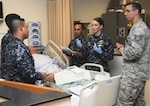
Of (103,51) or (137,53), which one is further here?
(103,51)

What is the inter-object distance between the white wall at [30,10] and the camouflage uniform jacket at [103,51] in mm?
1347

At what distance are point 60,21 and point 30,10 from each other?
22.9 inches

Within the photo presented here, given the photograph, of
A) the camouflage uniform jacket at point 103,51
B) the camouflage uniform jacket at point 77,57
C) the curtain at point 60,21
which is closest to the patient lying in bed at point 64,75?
the camouflage uniform jacket at point 103,51

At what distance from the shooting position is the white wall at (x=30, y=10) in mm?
3628

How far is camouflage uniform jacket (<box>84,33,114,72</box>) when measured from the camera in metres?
2.86

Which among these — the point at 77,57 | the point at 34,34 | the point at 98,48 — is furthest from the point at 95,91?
the point at 34,34

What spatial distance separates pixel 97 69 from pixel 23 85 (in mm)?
1323

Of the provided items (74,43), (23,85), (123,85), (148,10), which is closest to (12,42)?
(23,85)

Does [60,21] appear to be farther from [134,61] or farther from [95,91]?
[95,91]

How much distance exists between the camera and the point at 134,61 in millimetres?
2453

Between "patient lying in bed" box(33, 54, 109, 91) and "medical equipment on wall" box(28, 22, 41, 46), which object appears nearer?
"patient lying in bed" box(33, 54, 109, 91)

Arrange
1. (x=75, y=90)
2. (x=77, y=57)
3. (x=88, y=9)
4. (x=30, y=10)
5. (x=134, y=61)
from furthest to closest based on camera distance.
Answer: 1. (x=88, y=9)
2. (x=30, y=10)
3. (x=77, y=57)
4. (x=134, y=61)
5. (x=75, y=90)

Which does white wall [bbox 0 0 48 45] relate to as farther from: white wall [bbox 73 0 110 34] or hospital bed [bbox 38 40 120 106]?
hospital bed [bbox 38 40 120 106]

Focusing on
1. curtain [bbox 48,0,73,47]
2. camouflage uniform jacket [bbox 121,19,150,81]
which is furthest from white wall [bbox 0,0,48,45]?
camouflage uniform jacket [bbox 121,19,150,81]
